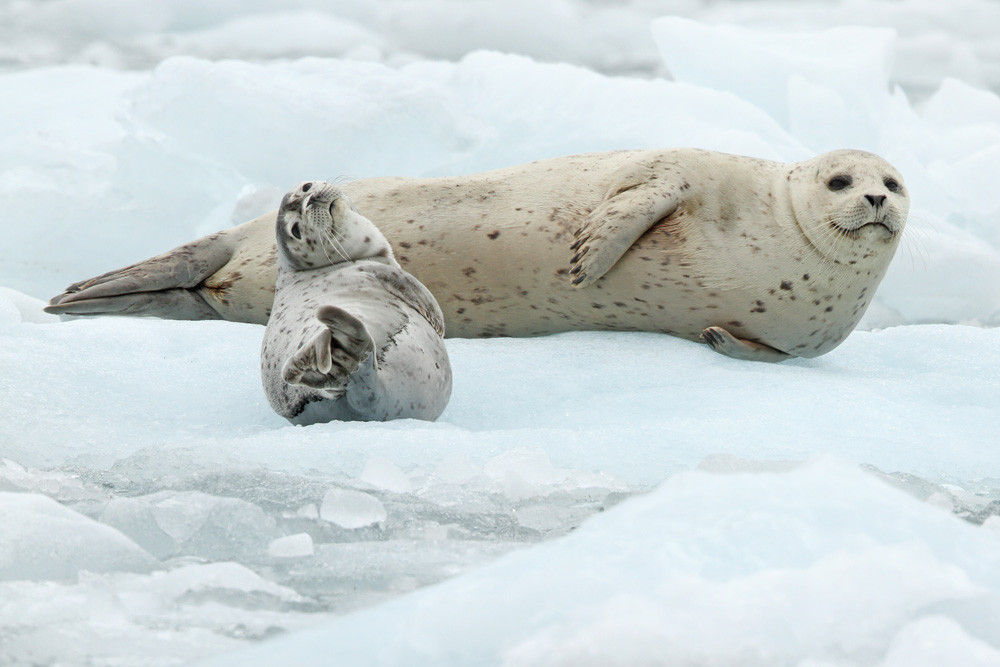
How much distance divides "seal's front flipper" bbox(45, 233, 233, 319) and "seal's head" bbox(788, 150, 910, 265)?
7.94 ft

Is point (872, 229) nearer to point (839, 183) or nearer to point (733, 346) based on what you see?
point (839, 183)

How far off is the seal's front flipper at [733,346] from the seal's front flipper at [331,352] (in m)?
1.92

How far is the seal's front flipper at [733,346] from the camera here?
3.93 metres

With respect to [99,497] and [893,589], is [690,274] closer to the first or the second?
[99,497]

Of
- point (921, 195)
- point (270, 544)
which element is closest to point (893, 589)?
point (270, 544)

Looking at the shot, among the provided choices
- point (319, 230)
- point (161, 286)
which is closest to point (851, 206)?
point (319, 230)

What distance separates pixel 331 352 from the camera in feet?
7.54

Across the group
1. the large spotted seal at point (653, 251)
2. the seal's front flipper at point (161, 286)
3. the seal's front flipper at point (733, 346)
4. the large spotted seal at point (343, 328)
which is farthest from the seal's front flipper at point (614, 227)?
the seal's front flipper at point (161, 286)

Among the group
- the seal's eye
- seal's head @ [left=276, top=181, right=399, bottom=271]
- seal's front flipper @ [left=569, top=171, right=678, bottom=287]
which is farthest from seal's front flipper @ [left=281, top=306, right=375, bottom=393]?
the seal's eye

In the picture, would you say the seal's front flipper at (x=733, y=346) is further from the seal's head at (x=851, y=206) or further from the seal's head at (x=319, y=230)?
the seal's head at (x=319, y=230)

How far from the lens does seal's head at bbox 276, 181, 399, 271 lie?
10.2 feet

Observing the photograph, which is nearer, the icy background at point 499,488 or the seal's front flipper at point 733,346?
the icy background at point 499,488

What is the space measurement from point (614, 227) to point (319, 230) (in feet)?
4.15

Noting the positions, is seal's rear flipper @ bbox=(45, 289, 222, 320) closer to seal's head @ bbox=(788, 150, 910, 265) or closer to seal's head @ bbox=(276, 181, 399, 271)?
seal's head @ bbox=(276, 181, 399, 271)
